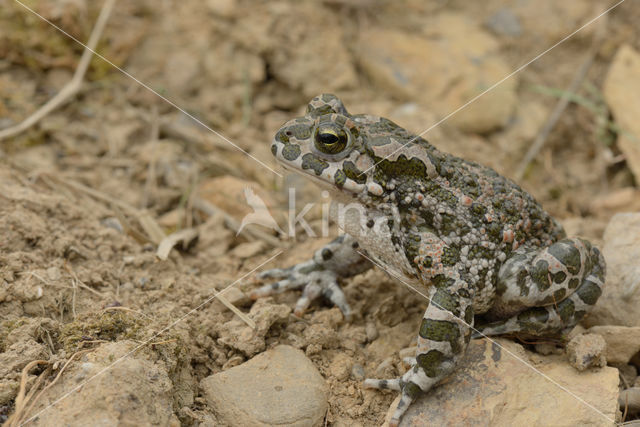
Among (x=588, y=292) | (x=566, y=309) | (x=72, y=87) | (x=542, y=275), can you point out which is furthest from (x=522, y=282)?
(x=72, y=87)

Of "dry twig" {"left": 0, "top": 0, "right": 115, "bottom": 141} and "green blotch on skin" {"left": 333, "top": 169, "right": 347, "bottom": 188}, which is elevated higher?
"green blotch on skin" {"left": 333, "top": 169, "right": 347, "bottom": 188}

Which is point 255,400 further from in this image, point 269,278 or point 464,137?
point 464,137

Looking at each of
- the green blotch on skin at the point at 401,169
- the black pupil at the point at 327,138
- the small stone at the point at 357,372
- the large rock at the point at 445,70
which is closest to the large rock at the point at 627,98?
the large rock at the point at 445,70

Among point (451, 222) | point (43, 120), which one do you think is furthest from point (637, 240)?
point (43, 120)

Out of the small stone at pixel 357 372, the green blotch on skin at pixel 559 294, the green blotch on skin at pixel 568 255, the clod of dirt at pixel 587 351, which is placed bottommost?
the small stone at pixel 357 372

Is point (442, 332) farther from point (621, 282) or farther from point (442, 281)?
point (621, 282)

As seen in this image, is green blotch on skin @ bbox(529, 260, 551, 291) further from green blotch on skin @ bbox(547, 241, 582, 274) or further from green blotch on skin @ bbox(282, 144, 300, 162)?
green blotch on skin @ bbox(282, 144, 300, 162)

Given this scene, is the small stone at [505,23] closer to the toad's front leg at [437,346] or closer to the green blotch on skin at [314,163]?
the green blotch on skin at [314,163]

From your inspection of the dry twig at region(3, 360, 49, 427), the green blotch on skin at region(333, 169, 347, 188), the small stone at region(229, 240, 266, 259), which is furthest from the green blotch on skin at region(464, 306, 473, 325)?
the dry twig at region(3, 360, 49, 427)
